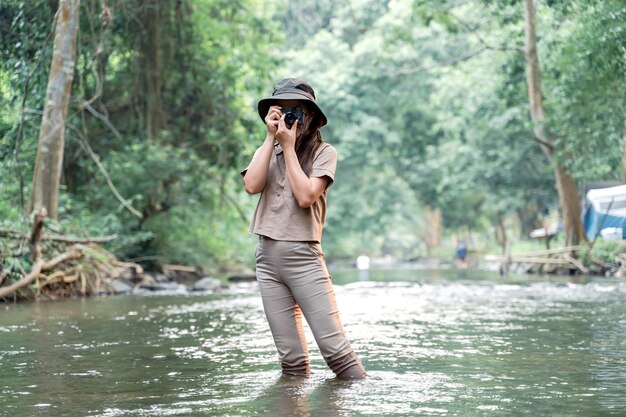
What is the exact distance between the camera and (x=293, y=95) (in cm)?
543

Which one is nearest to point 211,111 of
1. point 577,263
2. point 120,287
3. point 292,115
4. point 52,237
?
point 120,287

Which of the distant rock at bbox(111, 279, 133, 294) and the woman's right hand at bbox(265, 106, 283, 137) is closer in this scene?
the woman's right hand at bbox(265, 106, 283, 137)

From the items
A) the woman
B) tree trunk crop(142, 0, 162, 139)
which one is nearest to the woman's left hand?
the woman

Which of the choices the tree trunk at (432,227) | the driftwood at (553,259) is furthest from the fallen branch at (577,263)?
the tree trunk at (432,227)

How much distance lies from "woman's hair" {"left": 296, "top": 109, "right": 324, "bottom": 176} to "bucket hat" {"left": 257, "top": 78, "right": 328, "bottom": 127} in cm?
5

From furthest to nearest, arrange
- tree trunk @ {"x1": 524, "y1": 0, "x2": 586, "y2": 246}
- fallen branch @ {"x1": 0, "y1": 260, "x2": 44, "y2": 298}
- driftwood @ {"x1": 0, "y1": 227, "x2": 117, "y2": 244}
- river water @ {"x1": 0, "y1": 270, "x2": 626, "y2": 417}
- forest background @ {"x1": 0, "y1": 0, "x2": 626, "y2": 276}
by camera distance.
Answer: tree trunk @ {"x1": 524, "y1": 0, "x2": 586, "y2": 246} < forest background @ {"x1": 0, "y1": 0, "x2": 626, "y2": 276} < driftwood @ {"x1": 0, "y1": 227, "x2": 117, "y2": 244} < fallen branch @ {"x1": 0, "y1": 260, "x2": 44, "y2": 298} < river water @ {"x1": 0, "y1": 270, "x2": 626, "y2": 417}

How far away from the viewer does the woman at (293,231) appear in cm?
542

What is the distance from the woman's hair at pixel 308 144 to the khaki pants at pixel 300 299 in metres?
0.50

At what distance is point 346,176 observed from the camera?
174 ft

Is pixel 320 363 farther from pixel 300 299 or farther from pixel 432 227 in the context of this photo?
pixel 432 227

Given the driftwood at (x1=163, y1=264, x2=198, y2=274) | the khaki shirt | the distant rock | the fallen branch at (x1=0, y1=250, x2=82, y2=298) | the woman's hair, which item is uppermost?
the woman's hair

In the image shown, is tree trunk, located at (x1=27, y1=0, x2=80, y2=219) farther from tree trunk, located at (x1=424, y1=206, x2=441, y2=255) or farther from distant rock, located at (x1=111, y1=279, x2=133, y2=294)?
tree trunk, located at (x1=424, y1=206, x2=441, y2=255)

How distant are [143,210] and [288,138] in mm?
18198

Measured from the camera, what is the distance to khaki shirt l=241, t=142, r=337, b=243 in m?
5.45
